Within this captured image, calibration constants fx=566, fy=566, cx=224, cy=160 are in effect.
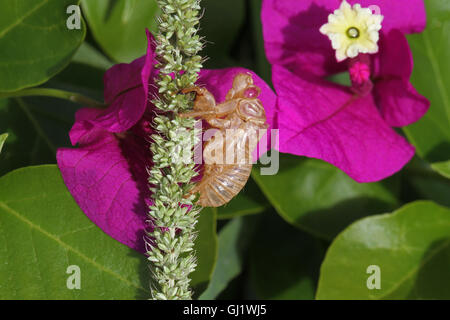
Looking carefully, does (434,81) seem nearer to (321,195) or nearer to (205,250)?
(321,195)

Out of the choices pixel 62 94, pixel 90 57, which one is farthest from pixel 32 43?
pixel 90 57

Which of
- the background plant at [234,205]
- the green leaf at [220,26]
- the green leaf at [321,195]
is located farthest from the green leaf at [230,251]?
the green leaf at [220,26]

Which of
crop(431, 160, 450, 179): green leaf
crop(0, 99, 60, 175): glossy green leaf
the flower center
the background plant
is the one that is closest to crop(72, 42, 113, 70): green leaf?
the background plant

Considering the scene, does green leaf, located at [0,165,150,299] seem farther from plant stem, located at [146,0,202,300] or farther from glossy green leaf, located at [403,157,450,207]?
glossy green leaf, located at [403,157,450,207]

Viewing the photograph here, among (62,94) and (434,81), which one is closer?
(62,94)

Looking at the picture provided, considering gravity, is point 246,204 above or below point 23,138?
below

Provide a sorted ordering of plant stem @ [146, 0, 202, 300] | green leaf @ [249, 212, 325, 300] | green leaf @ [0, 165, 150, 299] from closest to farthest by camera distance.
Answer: plant stem @ [146, 0, 202, 300]
green leaf @ [0, 165, 150, 299]
green leaf @ [249, 212, 325, 300]
